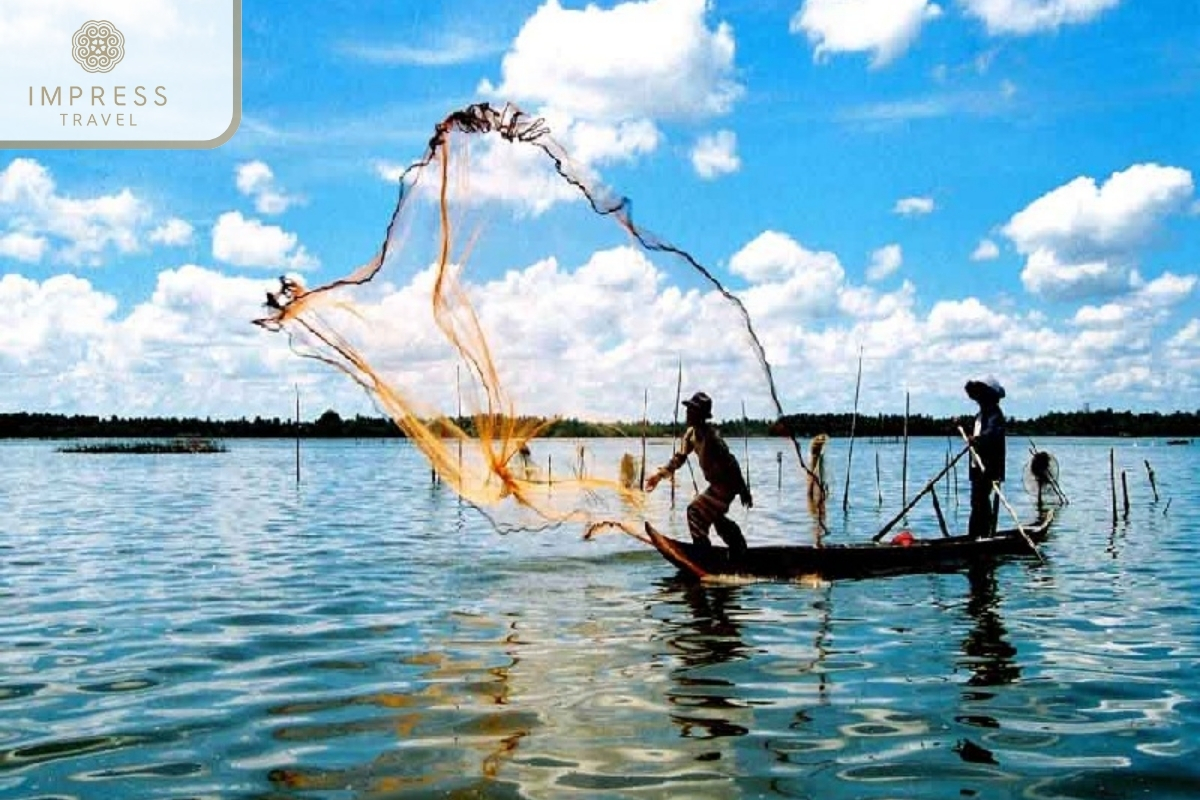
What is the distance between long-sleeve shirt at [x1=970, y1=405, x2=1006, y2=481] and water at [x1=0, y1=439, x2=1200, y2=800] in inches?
63.8

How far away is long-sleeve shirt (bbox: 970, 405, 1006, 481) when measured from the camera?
1628cm

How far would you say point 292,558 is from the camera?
17.1 meters

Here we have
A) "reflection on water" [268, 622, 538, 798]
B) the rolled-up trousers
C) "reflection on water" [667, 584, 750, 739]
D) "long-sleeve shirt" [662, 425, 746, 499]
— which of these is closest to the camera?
"reflection on water" [268, 622, 538, 798]

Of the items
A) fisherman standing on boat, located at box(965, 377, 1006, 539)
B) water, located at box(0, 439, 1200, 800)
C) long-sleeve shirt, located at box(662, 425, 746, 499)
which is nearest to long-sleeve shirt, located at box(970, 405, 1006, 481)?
fisherman standing on boat, located at box(965, 377, 1006, 539)

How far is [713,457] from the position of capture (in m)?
12.7

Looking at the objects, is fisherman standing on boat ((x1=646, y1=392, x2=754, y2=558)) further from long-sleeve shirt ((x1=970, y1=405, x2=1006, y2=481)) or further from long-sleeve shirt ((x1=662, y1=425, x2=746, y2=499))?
long-sleeve shirt ((x1=970, y1=405, x2=1006, y2=481))

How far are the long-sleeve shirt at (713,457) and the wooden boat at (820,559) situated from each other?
0.86 meters

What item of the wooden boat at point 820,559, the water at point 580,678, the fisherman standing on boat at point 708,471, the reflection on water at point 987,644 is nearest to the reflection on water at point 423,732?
the water at point 580,678

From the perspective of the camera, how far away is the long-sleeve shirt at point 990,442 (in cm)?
1628

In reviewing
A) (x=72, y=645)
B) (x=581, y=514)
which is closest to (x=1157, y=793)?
(x=581, y=514)

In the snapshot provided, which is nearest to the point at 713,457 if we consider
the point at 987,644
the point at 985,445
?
the point at 987,644

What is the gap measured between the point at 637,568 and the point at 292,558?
18.2ft

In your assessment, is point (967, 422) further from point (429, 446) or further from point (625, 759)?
point (625, 759)

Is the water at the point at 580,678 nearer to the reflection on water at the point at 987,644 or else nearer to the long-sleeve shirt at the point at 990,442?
the reflection on water at the point at 987,644
